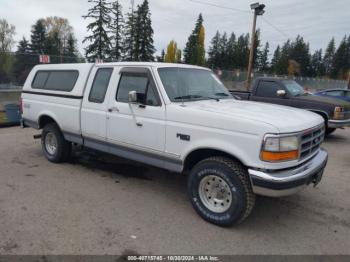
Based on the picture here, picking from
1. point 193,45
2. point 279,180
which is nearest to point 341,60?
point 193,45

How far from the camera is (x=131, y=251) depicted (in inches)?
122

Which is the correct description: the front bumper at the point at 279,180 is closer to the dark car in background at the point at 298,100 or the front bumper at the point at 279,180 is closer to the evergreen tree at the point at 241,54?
the dark car in background at the point at 298,100

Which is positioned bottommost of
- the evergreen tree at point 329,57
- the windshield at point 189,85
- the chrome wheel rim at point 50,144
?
the chrome wheel rim at point 50,144

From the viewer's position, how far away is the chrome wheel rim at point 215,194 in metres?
3.59

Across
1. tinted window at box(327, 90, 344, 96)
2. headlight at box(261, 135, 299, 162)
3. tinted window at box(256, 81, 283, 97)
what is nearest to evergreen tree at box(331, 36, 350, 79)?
tinted window at box(327, 90, 344, 96)

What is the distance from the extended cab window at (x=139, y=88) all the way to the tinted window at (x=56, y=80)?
1327mm

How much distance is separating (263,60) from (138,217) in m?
94.0

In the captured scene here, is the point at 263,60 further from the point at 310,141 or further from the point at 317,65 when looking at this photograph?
the point at 310,141

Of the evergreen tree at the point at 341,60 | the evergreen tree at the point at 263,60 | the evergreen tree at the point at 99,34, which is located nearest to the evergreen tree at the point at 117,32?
the evergreen tree at the point at 99,34

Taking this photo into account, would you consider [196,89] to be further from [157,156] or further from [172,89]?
[157,156]

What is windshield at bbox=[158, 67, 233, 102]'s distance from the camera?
417 centimetres

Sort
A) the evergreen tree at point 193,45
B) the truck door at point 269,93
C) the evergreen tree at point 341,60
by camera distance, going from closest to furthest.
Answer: the truck door at point 269,93, the evergreen tree at point 193,45, the evergreen tree at point 341,60

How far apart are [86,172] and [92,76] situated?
1838 mm

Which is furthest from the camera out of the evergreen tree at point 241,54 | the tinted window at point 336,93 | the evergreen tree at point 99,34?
the evergreen tree at point 241,54
